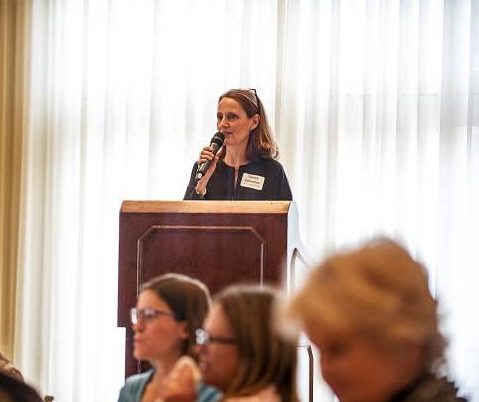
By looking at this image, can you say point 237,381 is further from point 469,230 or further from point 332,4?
point 332,4

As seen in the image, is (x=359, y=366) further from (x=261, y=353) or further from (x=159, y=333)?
(x=159, y=333)

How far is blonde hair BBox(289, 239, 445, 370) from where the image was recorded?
1.34m

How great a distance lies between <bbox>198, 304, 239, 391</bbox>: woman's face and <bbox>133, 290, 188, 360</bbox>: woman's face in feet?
1.09

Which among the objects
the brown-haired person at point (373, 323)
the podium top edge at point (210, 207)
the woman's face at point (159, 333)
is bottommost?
the woman's face at point (159, 333)

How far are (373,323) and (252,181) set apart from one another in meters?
2.01

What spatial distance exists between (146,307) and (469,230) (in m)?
2.99

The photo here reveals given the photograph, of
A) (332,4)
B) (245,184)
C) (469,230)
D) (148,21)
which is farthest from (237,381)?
(148,21)

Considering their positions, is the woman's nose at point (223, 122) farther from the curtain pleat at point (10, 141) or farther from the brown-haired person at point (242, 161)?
the curtain pleat at point (10, 141)

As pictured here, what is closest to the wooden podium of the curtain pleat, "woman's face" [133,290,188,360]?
"woman's face" [133,290,188,360]

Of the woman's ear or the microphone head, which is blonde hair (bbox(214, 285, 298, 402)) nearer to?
the microphone head

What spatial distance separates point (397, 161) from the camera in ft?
16.2

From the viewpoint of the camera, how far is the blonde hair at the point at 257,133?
11.3 ft

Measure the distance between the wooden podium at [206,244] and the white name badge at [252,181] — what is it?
49cm

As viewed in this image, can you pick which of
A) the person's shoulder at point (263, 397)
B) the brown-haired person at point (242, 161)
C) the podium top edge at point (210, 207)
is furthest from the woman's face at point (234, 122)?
the person's shoulder at point (263, 397)
